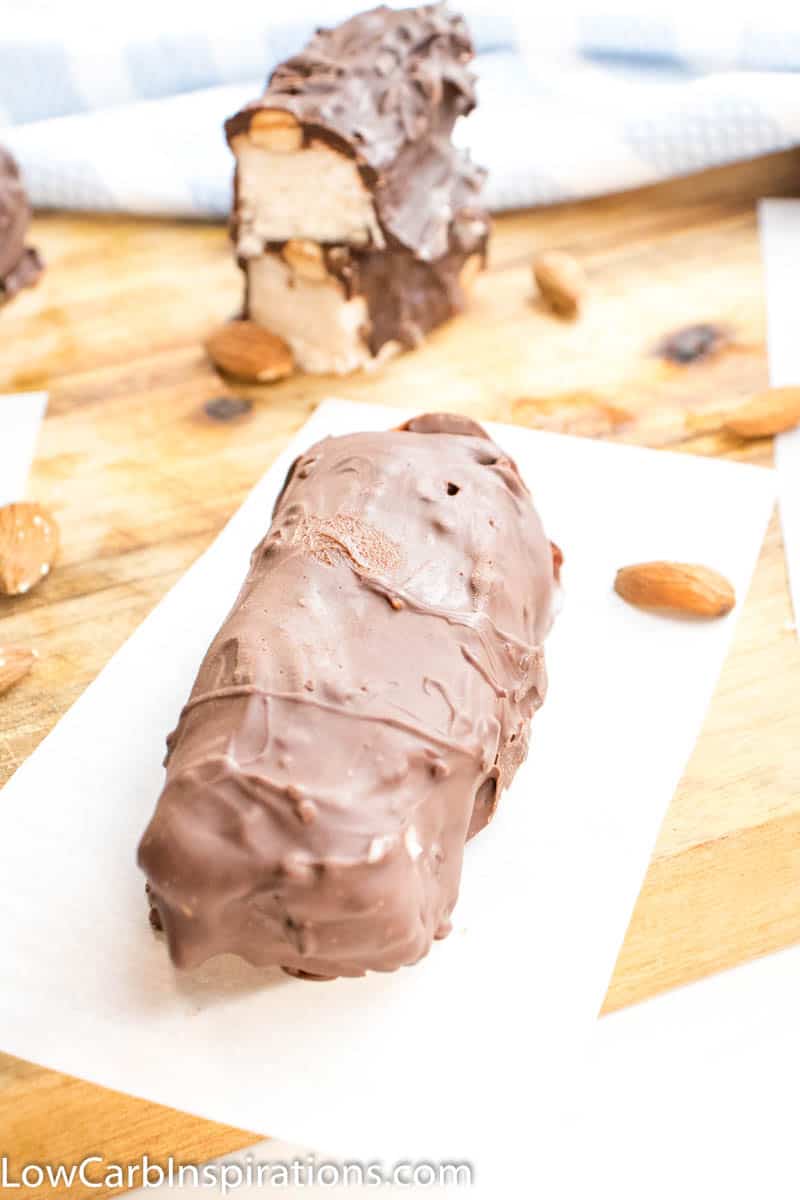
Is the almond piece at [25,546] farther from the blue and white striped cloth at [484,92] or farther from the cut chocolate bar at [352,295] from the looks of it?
the blue and white striped cloth at [484,92]

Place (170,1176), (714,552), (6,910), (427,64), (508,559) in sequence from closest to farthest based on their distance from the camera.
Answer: (170,1176), (6,910), (508,559), (714,552), (427,64)

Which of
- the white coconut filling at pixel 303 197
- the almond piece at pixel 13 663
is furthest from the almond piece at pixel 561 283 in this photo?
the almond piece at pixel 13 663

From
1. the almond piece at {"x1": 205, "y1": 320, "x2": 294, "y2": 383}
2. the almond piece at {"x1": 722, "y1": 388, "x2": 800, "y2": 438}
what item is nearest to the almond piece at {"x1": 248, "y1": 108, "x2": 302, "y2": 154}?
the almond piece at {"x1": 205, "y1": 320, "x2": 294, "y2": 383}

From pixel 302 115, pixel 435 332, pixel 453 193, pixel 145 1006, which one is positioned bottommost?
pixel 145 1006

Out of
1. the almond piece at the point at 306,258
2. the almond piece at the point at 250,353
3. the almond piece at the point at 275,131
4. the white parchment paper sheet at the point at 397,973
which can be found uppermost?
the almond piece at the point at 275,131

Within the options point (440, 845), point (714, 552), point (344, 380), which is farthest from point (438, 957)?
point (344, 380)

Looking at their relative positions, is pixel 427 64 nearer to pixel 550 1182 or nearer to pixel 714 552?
pixel 714 552

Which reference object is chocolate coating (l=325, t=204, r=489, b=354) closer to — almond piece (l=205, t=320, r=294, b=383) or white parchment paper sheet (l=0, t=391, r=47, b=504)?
almond piece (l=205, t=320, r=294, b=383)
